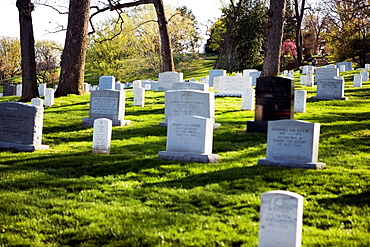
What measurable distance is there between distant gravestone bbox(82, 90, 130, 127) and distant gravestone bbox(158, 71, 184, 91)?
32.9 ft

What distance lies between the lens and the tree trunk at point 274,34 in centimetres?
2120

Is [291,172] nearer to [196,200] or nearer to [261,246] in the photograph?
[196,200]

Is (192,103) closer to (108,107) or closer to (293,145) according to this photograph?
(108,107)

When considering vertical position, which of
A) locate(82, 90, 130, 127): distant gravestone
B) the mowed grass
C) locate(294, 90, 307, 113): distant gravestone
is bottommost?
the mowed grass

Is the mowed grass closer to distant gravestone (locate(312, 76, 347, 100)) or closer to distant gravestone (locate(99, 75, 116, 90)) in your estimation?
distant gravestone (locate(312, 76, 347, 100))

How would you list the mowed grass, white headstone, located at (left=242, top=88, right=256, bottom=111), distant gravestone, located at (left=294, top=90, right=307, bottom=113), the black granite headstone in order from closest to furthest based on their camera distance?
the mowed grass → the black granite headstone → distant gravestone, located at (left=294, top=90, right=307, bottom=113) → white headstone, located at (left=242, top=88, right=256, bottom=111)

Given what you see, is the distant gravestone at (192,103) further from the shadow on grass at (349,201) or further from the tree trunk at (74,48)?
the tree trunk at (74,48)

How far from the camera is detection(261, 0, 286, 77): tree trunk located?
835 inches

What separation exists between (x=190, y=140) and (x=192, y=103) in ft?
14.4

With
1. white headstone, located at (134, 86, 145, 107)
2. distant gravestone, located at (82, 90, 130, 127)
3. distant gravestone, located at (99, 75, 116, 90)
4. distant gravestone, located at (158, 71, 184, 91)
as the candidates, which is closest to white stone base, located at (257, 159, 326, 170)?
distant gravestone, located at (82, 90, 130, 127)

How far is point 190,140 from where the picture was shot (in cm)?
1018

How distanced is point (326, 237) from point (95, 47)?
2004 inches

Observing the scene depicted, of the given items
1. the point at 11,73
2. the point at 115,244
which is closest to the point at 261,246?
the point at 115,244

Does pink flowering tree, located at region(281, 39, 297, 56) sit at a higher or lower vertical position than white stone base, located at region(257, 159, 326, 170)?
higher
